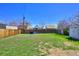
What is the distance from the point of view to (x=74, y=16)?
22.7 ft

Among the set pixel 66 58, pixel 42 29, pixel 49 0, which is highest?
pixel 49 0

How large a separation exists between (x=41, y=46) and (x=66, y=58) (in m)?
0.41

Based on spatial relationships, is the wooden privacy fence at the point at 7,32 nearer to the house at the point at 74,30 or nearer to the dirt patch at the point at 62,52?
the dirt patch at the point at 62,52

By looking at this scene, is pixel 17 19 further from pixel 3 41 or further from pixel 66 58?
pixel 66 58

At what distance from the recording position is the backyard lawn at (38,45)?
22.6 feet

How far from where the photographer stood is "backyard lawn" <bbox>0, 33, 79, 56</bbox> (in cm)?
690

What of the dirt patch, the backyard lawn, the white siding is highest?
the white siding

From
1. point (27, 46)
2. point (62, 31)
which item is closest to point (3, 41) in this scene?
point (27, 46)

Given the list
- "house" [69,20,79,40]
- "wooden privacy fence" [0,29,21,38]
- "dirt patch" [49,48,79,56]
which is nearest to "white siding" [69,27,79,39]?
"house" [69,20,79,40]

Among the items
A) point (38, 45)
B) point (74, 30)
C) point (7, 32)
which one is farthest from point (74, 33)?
point (7, 32)

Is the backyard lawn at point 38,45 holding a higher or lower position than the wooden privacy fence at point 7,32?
lower

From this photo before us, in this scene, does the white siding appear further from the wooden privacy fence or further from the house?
the wooden privacy fence

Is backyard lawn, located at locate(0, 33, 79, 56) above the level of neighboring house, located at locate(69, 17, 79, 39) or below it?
below

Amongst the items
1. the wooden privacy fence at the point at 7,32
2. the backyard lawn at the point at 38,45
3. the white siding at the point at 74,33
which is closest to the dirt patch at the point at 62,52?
the backyard lawn at the point at 38,45
